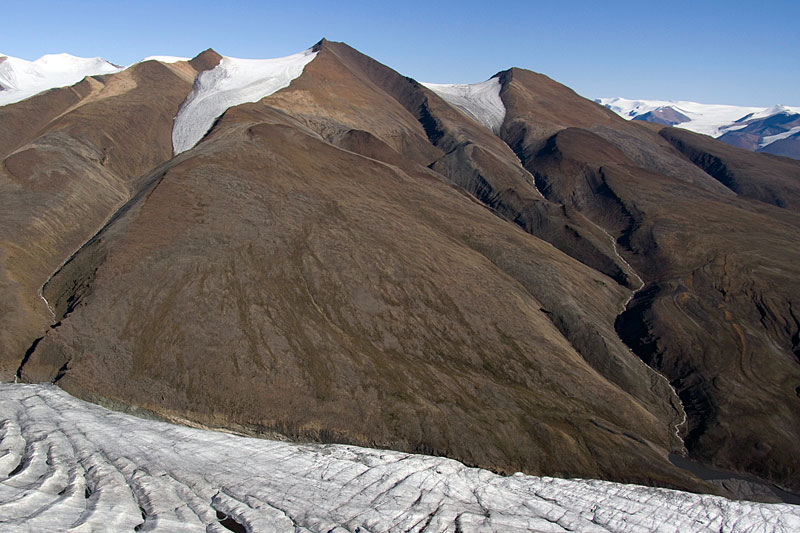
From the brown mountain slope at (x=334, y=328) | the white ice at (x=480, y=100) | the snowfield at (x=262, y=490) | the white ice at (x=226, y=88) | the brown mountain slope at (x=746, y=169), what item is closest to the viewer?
the snowfield at (x=262, y=490)

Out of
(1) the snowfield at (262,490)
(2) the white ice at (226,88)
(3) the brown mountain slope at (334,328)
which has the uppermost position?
(2) the white ice at (226,88)

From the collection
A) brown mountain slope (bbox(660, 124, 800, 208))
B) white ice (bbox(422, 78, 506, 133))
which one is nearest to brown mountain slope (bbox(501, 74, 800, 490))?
brown mountain slope (bbox(660, 124, 800, 208))

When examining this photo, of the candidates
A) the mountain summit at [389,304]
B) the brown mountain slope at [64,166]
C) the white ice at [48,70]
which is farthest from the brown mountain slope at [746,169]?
the white ice at [48,70]

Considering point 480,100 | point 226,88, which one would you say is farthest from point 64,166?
point 480,100

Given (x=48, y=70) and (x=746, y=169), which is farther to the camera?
(x=48, y=70)

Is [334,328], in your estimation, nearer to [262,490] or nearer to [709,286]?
[262,490]

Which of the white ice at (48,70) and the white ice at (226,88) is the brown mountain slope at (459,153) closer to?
the white ice at (226,88)
